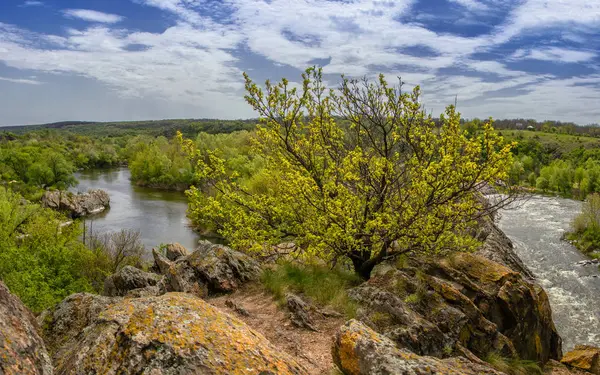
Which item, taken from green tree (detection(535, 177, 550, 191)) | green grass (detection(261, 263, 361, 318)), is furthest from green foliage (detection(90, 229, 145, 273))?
green tree (detection(535, 177, 550, 191))

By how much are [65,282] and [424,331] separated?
22711 millimetres

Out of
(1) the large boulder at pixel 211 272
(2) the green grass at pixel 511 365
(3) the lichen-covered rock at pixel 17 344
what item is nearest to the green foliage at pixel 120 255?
(1) the large boulder at pixel 211 272

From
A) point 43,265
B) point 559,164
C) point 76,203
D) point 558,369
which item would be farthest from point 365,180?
point 559,164

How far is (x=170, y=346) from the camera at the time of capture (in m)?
4.50

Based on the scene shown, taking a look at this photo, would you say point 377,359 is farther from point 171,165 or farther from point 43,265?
point 171,165

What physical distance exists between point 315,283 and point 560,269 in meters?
31.5

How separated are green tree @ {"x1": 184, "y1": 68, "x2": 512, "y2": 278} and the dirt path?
163 centimetres

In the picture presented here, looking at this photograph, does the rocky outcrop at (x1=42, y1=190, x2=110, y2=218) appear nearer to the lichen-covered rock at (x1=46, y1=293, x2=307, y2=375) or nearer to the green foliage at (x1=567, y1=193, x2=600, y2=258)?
the lichen-covered rock at (x1=46, y1=293, x2=307, y2=375)

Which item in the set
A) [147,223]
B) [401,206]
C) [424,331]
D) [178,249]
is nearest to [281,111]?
[401,206]

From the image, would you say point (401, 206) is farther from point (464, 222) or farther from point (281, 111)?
point (281, 111)

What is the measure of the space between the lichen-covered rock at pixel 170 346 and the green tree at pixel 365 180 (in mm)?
6008

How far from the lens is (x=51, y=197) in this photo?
58.5 m

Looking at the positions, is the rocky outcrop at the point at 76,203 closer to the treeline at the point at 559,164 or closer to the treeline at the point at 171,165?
the treeline at the point at 171,165

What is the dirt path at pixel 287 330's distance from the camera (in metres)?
7.93
